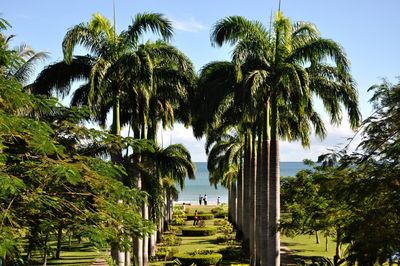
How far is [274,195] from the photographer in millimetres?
19469

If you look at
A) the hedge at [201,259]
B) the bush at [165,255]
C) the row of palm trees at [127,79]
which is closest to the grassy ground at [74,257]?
the bush at [165,255]

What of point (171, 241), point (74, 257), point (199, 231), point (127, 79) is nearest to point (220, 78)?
point (127, 79)

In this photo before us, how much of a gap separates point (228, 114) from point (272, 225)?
7094 millimetres

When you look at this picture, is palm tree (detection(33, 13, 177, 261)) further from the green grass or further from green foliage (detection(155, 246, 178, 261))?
the green grass

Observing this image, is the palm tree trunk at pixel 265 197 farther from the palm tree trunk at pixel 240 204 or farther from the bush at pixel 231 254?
the palm tree trunk at pixel 240 204

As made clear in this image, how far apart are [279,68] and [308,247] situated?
18992 mm

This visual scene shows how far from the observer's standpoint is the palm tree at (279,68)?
18.7 metres

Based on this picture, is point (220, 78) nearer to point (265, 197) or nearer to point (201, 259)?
point (265, 197)

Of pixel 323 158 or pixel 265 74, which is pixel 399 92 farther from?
pixel 265 74

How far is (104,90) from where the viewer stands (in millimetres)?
18531

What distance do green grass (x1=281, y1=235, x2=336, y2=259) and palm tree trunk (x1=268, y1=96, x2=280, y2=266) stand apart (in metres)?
10.4

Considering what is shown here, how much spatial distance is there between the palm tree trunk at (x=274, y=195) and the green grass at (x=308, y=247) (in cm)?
1043

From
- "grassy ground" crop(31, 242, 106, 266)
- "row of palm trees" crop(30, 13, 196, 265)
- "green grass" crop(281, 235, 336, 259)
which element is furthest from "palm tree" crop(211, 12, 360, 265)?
"green grass" crop(281, 235, 336, 259)

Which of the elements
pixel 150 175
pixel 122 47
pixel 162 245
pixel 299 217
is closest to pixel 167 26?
pixel 122 47
